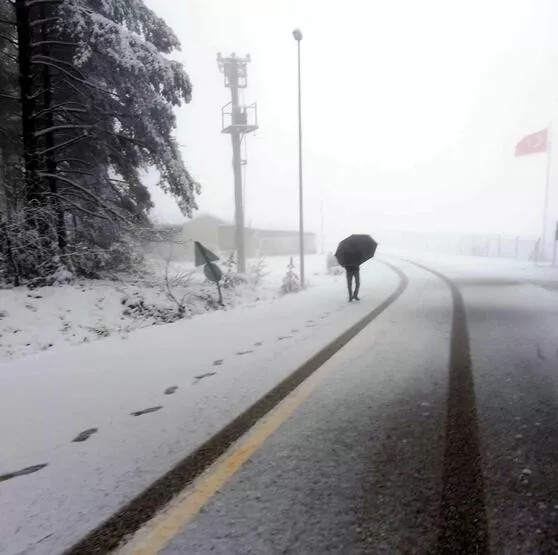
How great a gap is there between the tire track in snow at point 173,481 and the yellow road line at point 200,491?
5 cm

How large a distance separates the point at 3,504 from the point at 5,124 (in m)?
12.7

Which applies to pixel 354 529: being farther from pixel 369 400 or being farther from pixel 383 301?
pixel 383 301

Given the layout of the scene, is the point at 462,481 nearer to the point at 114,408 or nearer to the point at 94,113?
the point at 114,408

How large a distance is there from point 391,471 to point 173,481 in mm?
1266

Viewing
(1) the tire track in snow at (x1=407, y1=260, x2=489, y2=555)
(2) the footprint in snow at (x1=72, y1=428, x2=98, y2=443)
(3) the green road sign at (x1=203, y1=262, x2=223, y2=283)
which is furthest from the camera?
(3) the green road sign at (x1=203, y1=262, x2=223, y2=283)

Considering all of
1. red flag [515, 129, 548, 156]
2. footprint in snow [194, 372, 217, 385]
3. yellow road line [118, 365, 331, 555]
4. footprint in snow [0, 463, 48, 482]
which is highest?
red flag [515, 129, 548, 156]

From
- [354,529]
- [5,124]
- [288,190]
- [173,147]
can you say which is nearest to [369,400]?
[354,529]

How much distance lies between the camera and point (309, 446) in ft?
9.37

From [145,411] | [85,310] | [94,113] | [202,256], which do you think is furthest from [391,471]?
[94,113]

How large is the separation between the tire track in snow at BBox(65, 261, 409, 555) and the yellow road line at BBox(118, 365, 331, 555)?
5 centimetres

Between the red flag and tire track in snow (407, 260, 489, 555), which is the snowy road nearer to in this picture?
tire track in snow (407, 260, 489, 555)

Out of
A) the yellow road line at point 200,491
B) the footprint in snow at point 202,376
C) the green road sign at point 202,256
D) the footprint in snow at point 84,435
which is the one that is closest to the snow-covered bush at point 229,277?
the green road sign at point 202,256

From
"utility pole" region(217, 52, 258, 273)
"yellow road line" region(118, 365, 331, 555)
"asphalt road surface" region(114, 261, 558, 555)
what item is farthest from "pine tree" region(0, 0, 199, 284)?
"utility pole" region(217, 52, 258, 273)

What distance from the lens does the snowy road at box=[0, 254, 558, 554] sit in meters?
1.96
